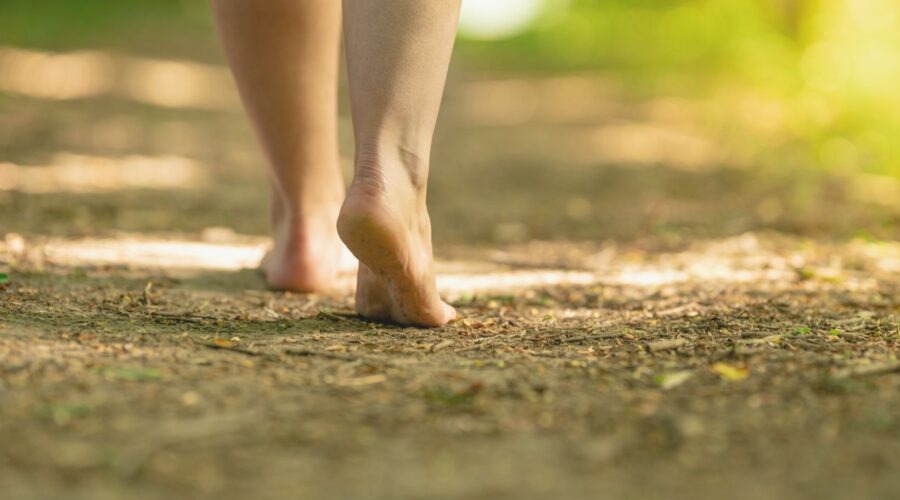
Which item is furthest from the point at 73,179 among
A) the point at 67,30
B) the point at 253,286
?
the point at 67,30

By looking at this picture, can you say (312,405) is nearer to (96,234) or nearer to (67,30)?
(96,234)

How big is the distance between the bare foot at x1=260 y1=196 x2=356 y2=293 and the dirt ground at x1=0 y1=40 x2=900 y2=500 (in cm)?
5

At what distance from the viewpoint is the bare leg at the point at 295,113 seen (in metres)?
1.87

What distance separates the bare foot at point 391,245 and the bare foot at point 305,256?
314mm

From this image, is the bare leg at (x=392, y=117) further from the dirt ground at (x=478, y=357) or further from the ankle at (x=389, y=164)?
the dirt ground at (x=478, y=357)

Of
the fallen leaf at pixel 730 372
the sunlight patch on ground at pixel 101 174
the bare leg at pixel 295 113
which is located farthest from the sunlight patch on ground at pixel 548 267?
the sunlight patch on ground at pixel 101 174

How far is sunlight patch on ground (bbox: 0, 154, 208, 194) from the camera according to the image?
3.20m

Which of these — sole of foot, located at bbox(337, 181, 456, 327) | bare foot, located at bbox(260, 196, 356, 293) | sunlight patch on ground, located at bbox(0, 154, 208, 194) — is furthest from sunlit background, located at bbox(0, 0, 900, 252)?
sole of foot, located at bbox(337, 181, 456, 327)

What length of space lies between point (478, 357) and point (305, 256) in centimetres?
68

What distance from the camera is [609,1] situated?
36.6 feet

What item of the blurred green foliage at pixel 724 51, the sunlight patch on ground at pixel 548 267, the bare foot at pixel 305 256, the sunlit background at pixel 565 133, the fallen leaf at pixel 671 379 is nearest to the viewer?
the fallen leaf at pixel 671 379

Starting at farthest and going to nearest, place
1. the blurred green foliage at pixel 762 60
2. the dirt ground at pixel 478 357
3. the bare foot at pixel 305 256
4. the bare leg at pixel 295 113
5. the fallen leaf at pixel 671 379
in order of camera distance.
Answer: the blurred green foliage at pixel 762 60, the bare foot at pixel 305 256, the bare leg at pixel 295 113, the fallen leaf at pixel 671 379, the dirt ground at pixel 478 357

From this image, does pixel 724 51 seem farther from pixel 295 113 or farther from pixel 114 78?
pixel 295 113

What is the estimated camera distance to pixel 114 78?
6469 millimetres
